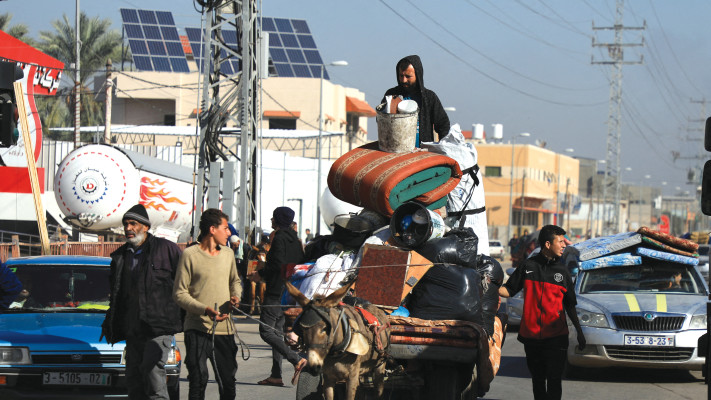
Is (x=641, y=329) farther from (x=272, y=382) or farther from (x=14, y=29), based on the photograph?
(x=14, y=29)

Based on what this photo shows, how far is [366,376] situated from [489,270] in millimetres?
2319

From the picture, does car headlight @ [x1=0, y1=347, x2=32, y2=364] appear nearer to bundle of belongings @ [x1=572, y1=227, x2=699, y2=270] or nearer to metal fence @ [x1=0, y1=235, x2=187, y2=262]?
bundle of belongings @ [x1=572, y1=227, x2=699, y2=270]

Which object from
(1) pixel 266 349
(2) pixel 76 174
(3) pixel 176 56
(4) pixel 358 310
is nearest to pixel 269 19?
(3) pixel 176 56

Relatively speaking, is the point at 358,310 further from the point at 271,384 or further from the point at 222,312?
the point at 271,384

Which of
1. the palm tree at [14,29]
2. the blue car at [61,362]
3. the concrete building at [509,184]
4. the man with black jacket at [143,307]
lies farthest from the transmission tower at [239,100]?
the concrete building at [509,184]

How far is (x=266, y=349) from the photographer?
1470cm

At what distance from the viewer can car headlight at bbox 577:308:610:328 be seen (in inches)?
459

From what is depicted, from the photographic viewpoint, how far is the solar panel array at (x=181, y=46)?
2186 inches

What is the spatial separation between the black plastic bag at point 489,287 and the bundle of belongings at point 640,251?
475 cm

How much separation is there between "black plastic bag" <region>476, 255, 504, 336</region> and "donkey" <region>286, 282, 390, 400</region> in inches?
69.8

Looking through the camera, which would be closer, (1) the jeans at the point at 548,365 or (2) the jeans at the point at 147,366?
(2) the jeans at the point at 147,366

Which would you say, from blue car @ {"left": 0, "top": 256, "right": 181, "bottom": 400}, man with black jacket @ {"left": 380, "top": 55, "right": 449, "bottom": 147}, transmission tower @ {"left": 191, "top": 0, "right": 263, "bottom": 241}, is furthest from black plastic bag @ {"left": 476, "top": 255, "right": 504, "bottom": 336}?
transmission tower @ {"left": 191, "top": 0, "right": 263, "bottom": 241}

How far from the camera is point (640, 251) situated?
41.1ft

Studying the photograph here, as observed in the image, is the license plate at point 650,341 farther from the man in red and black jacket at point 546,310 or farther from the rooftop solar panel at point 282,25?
the rooftop solar panel at point 282,25
